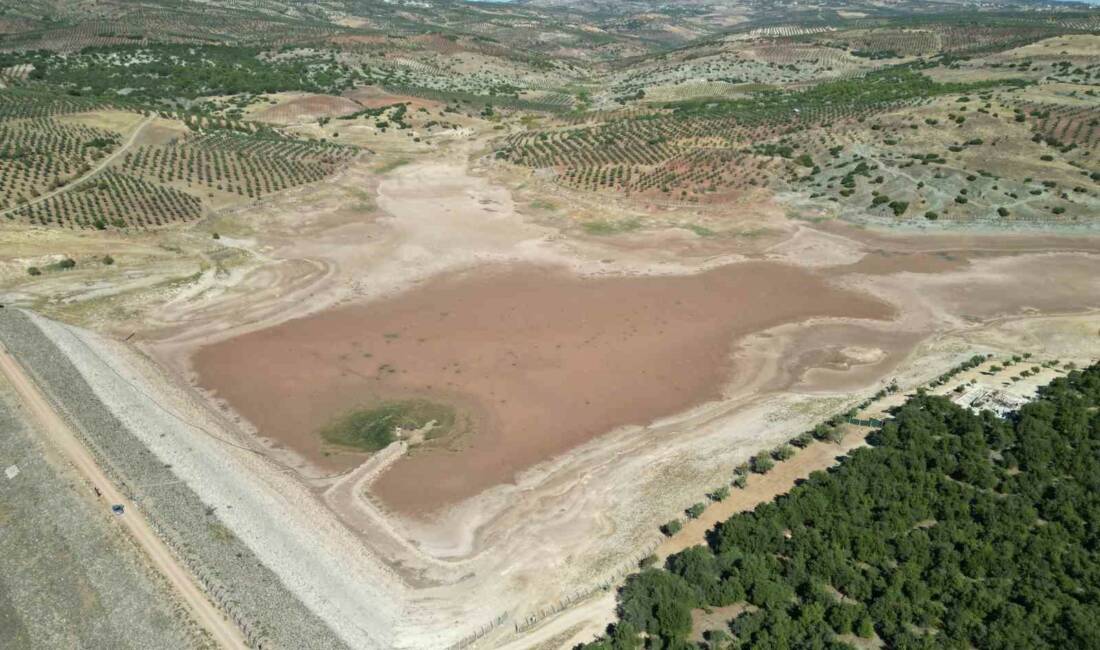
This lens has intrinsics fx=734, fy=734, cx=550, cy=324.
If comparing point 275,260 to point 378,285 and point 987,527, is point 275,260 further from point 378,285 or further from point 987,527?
point 987,527

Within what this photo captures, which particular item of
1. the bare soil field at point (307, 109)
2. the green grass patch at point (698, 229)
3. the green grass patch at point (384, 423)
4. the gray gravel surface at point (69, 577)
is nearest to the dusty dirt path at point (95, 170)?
the bare soil field at point (307, 109)

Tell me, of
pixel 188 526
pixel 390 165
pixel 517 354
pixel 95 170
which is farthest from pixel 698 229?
pixel 95 170

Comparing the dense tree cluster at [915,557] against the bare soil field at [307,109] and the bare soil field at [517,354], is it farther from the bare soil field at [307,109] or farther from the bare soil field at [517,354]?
the bare soil field at [307,109]

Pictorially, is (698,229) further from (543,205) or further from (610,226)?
(543,205)

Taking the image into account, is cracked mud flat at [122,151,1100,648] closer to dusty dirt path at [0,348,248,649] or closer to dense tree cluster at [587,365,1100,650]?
dusty dirt path at [0,348,248,649]

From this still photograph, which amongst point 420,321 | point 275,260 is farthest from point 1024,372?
point 275,260

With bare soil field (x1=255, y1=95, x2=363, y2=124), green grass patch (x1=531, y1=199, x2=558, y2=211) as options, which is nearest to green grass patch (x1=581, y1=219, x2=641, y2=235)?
green grass patch (x1=531, y1=199, x2=558, y2=211)
